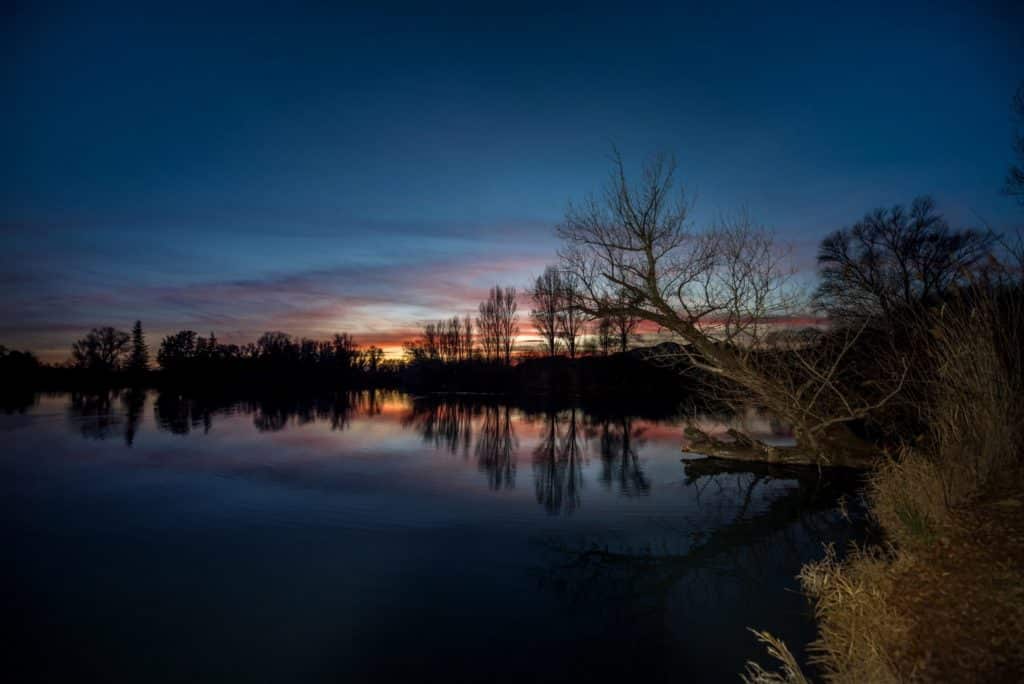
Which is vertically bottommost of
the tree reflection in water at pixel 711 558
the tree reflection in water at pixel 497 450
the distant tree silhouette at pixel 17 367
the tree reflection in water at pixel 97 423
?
the tree reflection in water at pixel 711 558

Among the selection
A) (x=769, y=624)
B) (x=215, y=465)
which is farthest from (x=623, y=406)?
(x=769, y=624)

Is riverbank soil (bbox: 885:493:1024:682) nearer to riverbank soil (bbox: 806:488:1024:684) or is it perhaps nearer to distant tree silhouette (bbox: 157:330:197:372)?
riverbank soil (bbox: 806:488:1024:684)

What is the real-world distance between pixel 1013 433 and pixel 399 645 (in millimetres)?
7037

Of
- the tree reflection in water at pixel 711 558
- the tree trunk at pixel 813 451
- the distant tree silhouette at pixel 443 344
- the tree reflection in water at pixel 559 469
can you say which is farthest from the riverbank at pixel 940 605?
the distant tree silhouette at pixel 443 344

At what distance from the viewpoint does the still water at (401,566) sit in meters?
4.96

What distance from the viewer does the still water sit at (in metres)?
4.96

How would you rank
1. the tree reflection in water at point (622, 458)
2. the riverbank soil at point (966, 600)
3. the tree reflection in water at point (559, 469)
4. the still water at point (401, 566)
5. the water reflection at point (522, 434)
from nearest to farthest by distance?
the riverbank soil at point (966, 600), the still water at point (401, 566), the tree reflection in water at point (559, 469), the tree reflection in water at point (622, 458), the water reflection at point (522, 434)

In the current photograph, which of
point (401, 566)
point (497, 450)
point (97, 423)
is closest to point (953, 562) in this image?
point (401, 566)

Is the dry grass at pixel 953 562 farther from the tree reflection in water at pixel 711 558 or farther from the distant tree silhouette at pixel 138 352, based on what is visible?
the distant tree silhouette at pixel 138 352

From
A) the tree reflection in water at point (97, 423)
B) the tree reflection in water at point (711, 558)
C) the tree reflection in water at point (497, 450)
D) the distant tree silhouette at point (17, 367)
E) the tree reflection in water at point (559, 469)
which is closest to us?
the tree reflection in water at point (711, 558)

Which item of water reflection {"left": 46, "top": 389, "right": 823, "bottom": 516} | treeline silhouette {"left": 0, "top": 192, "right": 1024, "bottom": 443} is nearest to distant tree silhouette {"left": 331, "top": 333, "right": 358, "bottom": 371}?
treeline silhouette {"left": 0, "top": 192, "right": 1024, "bottom": 443}

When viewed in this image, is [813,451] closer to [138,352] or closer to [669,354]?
[669,354]

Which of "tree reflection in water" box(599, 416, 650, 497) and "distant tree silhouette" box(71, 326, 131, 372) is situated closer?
"tree reflection in water" box(599, 416, 650, 497)

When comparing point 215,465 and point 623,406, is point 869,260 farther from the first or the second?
point 215,465
